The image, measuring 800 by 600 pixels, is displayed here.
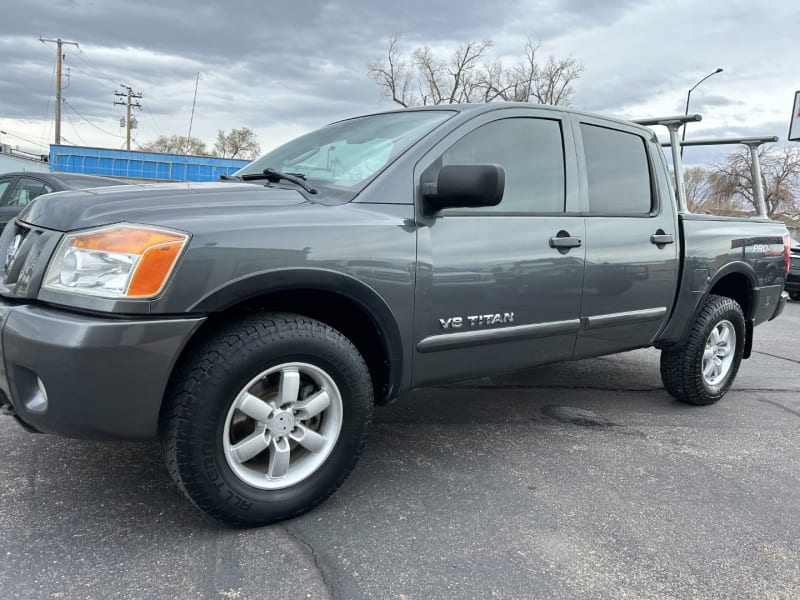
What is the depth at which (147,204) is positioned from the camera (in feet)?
7.18

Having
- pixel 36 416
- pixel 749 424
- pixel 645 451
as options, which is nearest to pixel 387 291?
pixel 36 416

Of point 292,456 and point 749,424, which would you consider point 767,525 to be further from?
point 292,456

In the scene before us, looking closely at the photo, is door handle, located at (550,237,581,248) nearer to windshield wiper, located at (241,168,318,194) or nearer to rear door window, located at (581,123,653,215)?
rear door window, located at (581,123,653,215)

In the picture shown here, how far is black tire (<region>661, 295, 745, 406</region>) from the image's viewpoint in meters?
4.04

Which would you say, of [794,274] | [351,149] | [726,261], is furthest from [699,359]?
[794,274]

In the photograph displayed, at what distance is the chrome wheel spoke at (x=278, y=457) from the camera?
2316 mm

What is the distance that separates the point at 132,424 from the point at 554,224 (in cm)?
208

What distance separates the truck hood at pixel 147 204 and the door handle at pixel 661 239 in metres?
2.12

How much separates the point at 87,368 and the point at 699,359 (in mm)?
3601

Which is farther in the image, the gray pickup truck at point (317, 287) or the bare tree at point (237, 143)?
the bare tree at point (237, 143)

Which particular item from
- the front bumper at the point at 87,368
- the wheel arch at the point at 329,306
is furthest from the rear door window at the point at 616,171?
the front bumper at the point at 87,368

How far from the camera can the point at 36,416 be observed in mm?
2021

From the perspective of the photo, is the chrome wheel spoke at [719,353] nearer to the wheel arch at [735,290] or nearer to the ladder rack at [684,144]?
the wheel arch at [735,290]

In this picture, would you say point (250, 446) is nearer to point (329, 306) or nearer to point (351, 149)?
point (329, 306)
